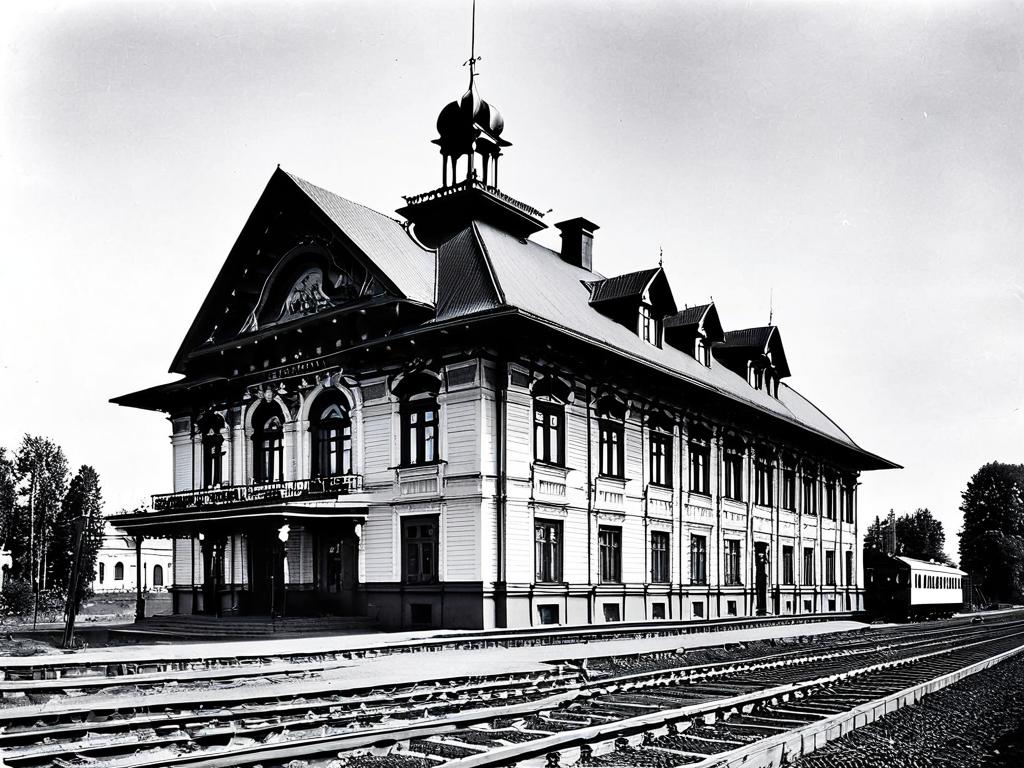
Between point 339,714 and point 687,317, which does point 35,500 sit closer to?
point 687,317

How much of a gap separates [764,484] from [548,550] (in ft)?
55.9

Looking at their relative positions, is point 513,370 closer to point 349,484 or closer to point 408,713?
point 349,484

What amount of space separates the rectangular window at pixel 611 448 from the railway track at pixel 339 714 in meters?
13.4

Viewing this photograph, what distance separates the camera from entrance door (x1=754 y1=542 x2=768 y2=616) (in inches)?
1639

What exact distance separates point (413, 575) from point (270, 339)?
29.9 feet

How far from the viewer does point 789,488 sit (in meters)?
46.0

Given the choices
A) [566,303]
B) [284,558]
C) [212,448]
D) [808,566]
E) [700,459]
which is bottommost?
[808,566]

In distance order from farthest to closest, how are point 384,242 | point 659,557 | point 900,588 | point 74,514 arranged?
1. point 74,514
2. point 900,588
3. point 659,557
4. point 384,242

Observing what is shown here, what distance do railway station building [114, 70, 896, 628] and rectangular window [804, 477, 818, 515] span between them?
8.33 meters

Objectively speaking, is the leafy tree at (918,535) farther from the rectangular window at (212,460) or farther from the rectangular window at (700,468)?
the rectangular window at (212,460)

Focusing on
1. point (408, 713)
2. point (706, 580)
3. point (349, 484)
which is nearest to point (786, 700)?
point (408, 713)

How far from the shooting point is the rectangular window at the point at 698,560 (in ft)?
120

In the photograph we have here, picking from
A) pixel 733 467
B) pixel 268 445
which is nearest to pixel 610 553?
pixel 733 467

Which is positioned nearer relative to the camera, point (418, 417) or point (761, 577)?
point (418, 417)
